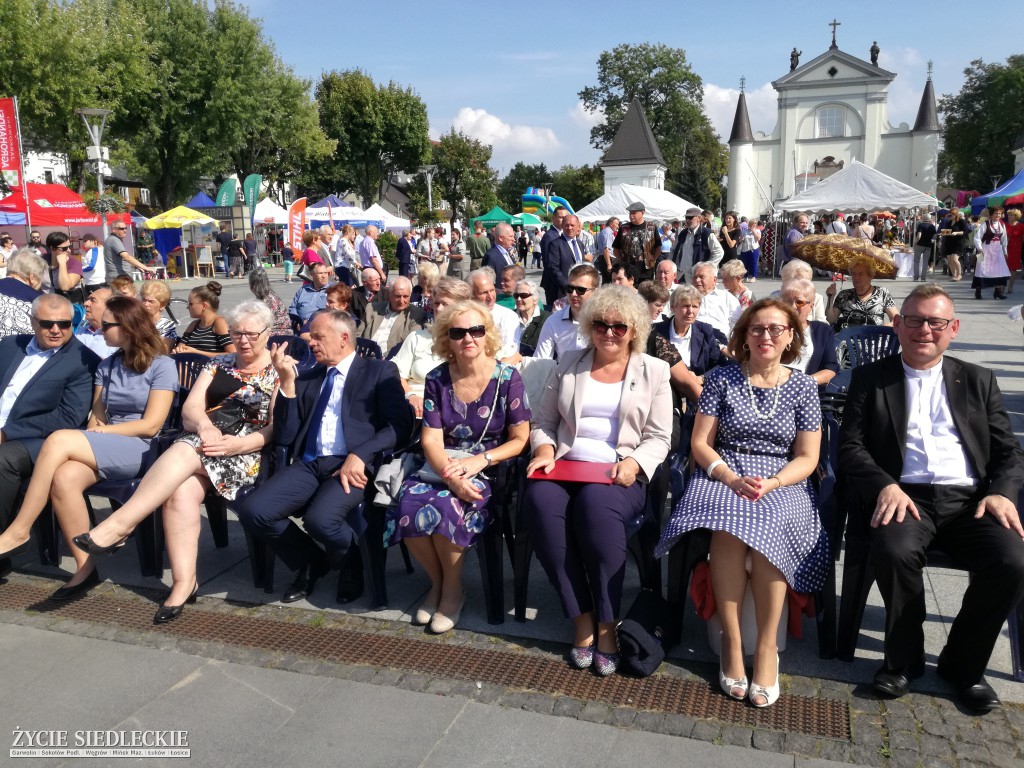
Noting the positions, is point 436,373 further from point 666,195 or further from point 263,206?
point 263,206

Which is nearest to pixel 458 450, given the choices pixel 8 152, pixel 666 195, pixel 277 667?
pixel 277 667

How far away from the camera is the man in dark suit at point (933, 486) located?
9.59 ft

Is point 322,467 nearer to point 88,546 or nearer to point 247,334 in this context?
point 247,334

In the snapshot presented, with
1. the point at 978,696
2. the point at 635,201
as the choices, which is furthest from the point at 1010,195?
the point at 978,696

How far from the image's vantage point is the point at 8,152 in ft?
58.0

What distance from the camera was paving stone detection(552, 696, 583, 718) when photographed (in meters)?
2.98

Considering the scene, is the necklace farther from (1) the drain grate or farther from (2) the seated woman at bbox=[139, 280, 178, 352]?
(2) the seated woman at bbox=[139, 280, 178, 352]

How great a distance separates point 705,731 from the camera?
2.84 m

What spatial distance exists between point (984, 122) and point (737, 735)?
241ft

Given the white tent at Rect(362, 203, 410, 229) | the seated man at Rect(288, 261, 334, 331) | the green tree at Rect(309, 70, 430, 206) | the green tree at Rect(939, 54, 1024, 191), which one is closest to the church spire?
the green tree at Rect(939, 54, 1024, 191)

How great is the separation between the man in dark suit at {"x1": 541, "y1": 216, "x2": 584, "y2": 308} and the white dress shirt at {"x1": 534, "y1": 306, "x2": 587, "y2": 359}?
4.29 m

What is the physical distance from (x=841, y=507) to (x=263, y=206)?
30867 mm

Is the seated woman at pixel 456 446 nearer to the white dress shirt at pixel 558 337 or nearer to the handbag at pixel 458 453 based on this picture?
the handbag at pixel 458 453

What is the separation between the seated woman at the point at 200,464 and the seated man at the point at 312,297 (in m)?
3.50
